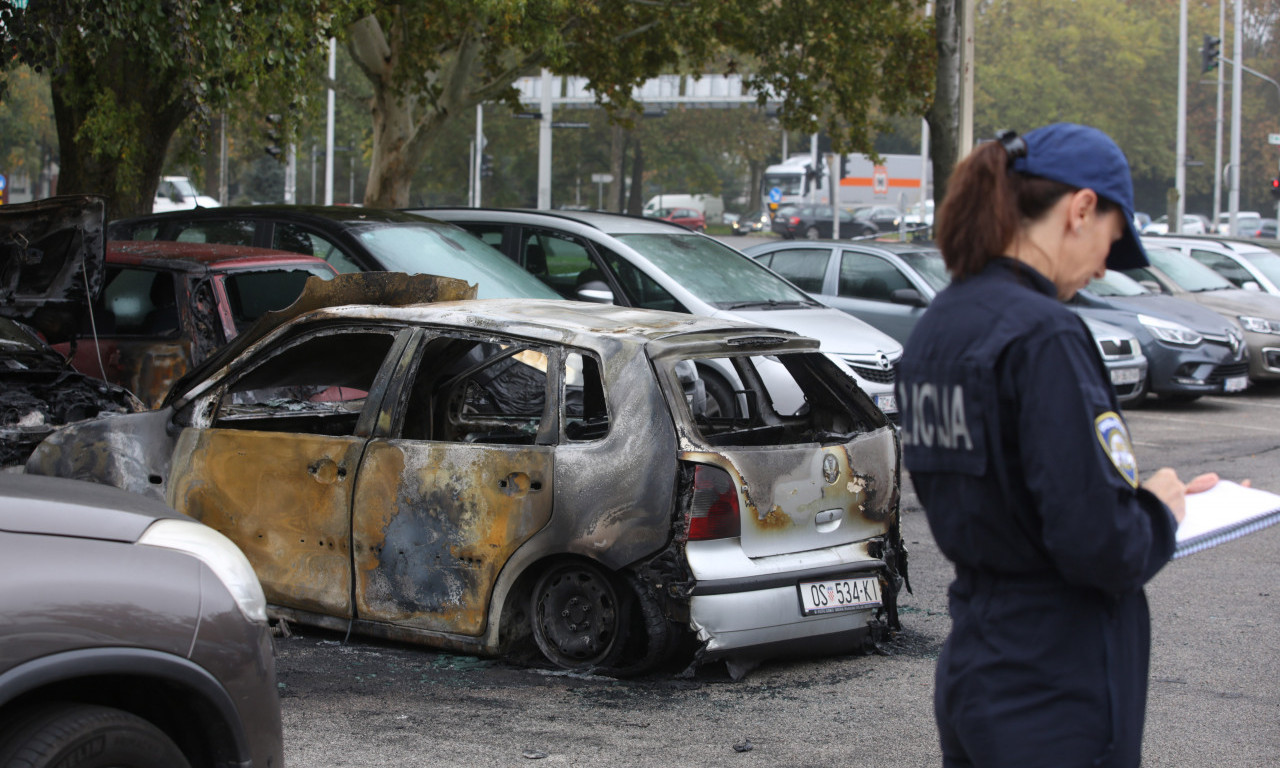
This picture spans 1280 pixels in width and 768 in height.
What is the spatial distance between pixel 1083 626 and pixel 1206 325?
13564 millimetres

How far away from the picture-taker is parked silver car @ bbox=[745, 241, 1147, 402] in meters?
13.1

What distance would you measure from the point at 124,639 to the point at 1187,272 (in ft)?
53.2

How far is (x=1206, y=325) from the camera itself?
14.6 metres

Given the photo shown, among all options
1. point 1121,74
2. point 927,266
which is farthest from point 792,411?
point 1121,74

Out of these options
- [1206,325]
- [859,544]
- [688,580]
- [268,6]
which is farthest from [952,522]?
[1206,325]

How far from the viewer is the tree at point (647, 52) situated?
18.5 meters

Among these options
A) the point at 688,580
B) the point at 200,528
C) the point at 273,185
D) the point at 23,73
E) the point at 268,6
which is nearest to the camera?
the point at 200,528

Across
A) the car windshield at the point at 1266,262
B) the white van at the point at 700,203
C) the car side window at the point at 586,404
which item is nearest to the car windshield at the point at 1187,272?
the car windshield at the point at 1266,262

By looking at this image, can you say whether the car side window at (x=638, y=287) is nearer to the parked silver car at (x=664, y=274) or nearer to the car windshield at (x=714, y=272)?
the parked silver car at (x=664, y=274)

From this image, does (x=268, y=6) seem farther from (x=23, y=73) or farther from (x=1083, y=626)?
(x=23, y=73)

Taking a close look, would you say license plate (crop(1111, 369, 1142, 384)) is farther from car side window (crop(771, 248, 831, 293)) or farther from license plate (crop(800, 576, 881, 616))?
license plate (crop(800, 576, 881, 616))

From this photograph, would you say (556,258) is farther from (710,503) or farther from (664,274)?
(710,503)

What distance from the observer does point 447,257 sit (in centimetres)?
955

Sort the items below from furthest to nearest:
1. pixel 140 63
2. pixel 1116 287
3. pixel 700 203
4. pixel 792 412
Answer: pixel 700 203, pixel 1116 287, pixel 140 63, pixel 792 412
